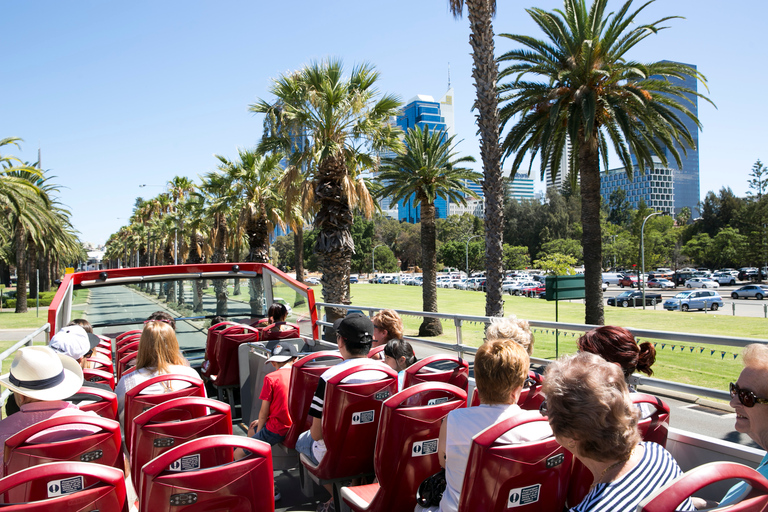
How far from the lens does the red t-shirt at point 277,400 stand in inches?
167

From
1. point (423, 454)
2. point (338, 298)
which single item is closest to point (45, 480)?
point (423, 454)

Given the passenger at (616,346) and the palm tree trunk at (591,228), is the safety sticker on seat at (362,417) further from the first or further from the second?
the palm tree trunk at (591,228)

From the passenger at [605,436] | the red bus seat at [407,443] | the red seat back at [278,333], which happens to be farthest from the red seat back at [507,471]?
the red seat back at [278,333]

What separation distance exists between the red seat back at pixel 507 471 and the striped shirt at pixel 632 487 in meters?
0.38

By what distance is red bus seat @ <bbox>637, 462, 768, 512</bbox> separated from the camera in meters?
1.49

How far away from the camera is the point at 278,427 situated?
424cm

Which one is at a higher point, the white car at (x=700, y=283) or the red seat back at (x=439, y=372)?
the red seat back at (x=439, y=372)

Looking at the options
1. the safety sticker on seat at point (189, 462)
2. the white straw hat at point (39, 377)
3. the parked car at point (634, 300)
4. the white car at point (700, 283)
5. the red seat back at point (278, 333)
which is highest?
the white straw hat at point (39, 377)

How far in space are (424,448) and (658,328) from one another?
26.4 m

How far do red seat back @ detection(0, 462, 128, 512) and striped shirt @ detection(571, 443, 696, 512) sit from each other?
1.82 metres

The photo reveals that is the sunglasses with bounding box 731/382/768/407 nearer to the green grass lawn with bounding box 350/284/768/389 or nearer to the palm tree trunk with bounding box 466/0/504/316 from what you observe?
the green grass lawn with bounding box 350/284/768/389

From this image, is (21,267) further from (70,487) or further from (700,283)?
(700,283)

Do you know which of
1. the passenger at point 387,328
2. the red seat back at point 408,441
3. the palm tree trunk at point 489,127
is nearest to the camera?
the red seat back at point 408,441

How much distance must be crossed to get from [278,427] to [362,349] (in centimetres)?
95
